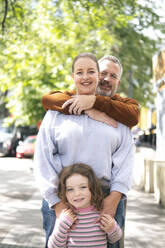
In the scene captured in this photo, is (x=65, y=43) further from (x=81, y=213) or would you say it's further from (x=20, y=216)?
(x=81, y=213)

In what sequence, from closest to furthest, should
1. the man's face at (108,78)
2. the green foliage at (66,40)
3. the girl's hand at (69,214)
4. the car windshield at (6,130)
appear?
the girl's hand at (69,214) → the man's face at (108,78) → the green foliage at (66,40) → the car windshield at (6,130)

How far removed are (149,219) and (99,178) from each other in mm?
5103

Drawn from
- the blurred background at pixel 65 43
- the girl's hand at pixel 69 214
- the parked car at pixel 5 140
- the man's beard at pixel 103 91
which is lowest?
the parked car at pixel 5 140

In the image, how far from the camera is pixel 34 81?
74.0 ft

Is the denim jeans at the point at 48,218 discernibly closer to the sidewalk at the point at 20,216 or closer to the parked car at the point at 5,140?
the sidewalk at the point at 20,216

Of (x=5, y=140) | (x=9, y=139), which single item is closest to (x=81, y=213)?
(x=5, y=140)

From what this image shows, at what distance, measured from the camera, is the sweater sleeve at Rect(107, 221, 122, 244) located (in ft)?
8.87

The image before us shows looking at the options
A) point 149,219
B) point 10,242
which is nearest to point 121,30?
point 149,219

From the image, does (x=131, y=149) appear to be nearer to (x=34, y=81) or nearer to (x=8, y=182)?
(x=8, y=182)

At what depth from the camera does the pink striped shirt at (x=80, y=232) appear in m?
2.65

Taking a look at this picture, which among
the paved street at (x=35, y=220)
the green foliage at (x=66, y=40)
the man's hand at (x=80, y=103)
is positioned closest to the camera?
the man's hand at (x=80, y=103)

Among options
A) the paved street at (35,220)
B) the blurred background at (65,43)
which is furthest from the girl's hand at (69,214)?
the blurred background at (65,43)

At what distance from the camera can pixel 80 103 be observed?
2760 mm

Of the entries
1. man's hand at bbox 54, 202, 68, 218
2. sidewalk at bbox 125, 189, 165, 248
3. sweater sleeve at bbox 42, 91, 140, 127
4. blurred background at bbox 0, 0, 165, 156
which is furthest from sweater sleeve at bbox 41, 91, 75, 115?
blurred background at bbox 0, 0, 165, 156
